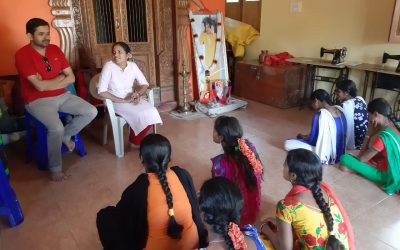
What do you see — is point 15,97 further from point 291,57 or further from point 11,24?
point 291,57

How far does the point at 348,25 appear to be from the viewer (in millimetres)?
4285

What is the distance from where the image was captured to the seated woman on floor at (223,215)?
1113 mm

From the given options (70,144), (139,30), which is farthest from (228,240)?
(139,30)

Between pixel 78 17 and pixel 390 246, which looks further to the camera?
pixel 78 17

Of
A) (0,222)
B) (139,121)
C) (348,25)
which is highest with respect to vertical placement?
(348,25)

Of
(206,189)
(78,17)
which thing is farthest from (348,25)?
(206,189)

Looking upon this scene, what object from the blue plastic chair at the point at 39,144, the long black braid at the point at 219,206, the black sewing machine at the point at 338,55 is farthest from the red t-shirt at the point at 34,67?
the black sewing machine at the point at 338,55

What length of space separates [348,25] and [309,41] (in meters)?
0.62

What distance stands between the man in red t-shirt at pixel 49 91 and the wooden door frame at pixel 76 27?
3.06 ft

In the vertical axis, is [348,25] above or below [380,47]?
above

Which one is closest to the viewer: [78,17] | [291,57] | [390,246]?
[390,246]

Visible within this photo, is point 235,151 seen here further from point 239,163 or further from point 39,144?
point 39,144

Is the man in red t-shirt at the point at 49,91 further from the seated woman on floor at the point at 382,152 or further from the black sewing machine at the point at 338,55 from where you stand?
the black sewing machine at the point at 338,55

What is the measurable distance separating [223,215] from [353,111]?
7.98ft
